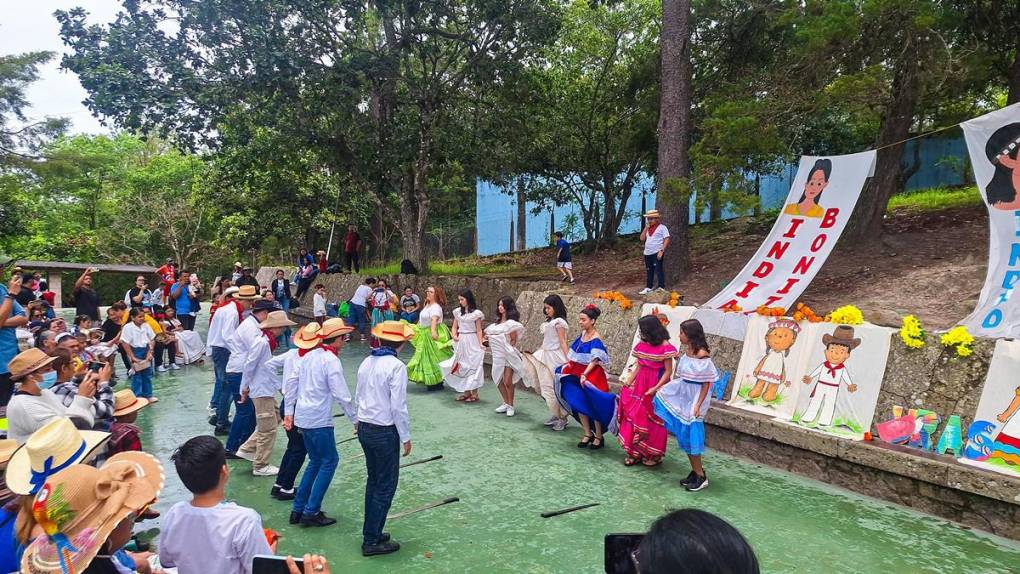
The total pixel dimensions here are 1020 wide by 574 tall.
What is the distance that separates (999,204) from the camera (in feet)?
22.2

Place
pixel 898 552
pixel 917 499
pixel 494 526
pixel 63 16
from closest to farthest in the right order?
pixel 898 552 < pixel 494 526 < pixel 917 499 < pixel 63 16

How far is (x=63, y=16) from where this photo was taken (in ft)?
40.7

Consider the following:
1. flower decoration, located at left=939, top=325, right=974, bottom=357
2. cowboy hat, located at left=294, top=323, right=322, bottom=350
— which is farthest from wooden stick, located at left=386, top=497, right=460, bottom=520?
flower decoration, located at left=939, top=325, right=974, bottom=357

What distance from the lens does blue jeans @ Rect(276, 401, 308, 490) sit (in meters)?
5.14

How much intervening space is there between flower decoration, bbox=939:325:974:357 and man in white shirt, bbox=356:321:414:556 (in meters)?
4.60

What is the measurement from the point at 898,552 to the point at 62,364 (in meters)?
5.92

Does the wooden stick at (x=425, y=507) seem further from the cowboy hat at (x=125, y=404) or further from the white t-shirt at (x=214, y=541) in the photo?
the white t-shirt at (x=214, y=541)

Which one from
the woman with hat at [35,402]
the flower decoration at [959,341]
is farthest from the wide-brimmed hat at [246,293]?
the flower decoration at [959,341]

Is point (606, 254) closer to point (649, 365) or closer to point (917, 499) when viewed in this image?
point (649, 365)

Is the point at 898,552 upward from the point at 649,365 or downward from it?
downward

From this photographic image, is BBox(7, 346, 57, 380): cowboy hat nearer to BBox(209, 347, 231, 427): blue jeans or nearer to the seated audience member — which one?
the seated audience member

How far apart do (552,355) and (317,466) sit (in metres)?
3.40

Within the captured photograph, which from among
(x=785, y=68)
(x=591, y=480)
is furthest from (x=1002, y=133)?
(x=591, y=480)

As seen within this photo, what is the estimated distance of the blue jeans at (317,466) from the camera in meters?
4.73
